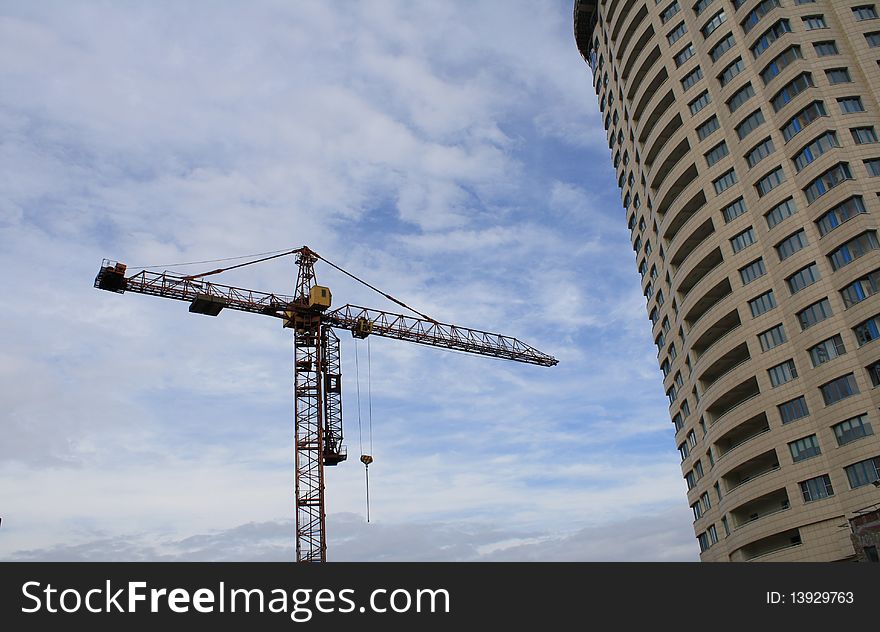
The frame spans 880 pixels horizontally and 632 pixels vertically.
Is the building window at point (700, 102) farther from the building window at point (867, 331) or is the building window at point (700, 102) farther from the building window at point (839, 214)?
the building window at point (867, 331)

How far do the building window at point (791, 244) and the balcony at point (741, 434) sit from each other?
38.1ft

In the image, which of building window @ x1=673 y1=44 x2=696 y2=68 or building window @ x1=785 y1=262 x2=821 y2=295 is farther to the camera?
building window @ x1=673 y1=44 x2=696 y2=68

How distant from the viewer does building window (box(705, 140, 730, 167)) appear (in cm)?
6175

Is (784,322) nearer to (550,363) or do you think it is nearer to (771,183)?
(771,183)

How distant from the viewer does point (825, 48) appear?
191 feet

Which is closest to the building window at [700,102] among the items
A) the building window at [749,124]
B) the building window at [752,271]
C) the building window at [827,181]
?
the building window at [749,124]

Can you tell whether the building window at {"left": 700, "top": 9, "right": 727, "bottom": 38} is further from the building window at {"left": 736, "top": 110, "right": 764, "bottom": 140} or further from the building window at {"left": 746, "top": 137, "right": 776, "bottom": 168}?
the building window at {"left": 746, "top": 137, "right": 776, "bottom": 168}

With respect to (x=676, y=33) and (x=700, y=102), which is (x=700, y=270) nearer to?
(x=700, y=102)

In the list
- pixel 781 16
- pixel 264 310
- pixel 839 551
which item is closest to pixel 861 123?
pixel 781 16

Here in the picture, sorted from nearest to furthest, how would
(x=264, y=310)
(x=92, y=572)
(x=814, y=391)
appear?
(x=92, y=572) → (x=814, y=391) → (x=264, y=310)

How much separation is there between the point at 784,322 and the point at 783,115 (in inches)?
629

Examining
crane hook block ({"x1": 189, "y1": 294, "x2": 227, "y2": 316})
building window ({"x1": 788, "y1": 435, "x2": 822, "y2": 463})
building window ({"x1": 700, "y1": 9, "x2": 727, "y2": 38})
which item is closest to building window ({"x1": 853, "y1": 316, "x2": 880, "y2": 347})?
building window ({"x1": 788, "y1": 435, "x2": 822, "y2": 463})

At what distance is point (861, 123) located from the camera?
54906mm

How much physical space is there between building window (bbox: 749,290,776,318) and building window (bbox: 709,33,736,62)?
69.7ft
